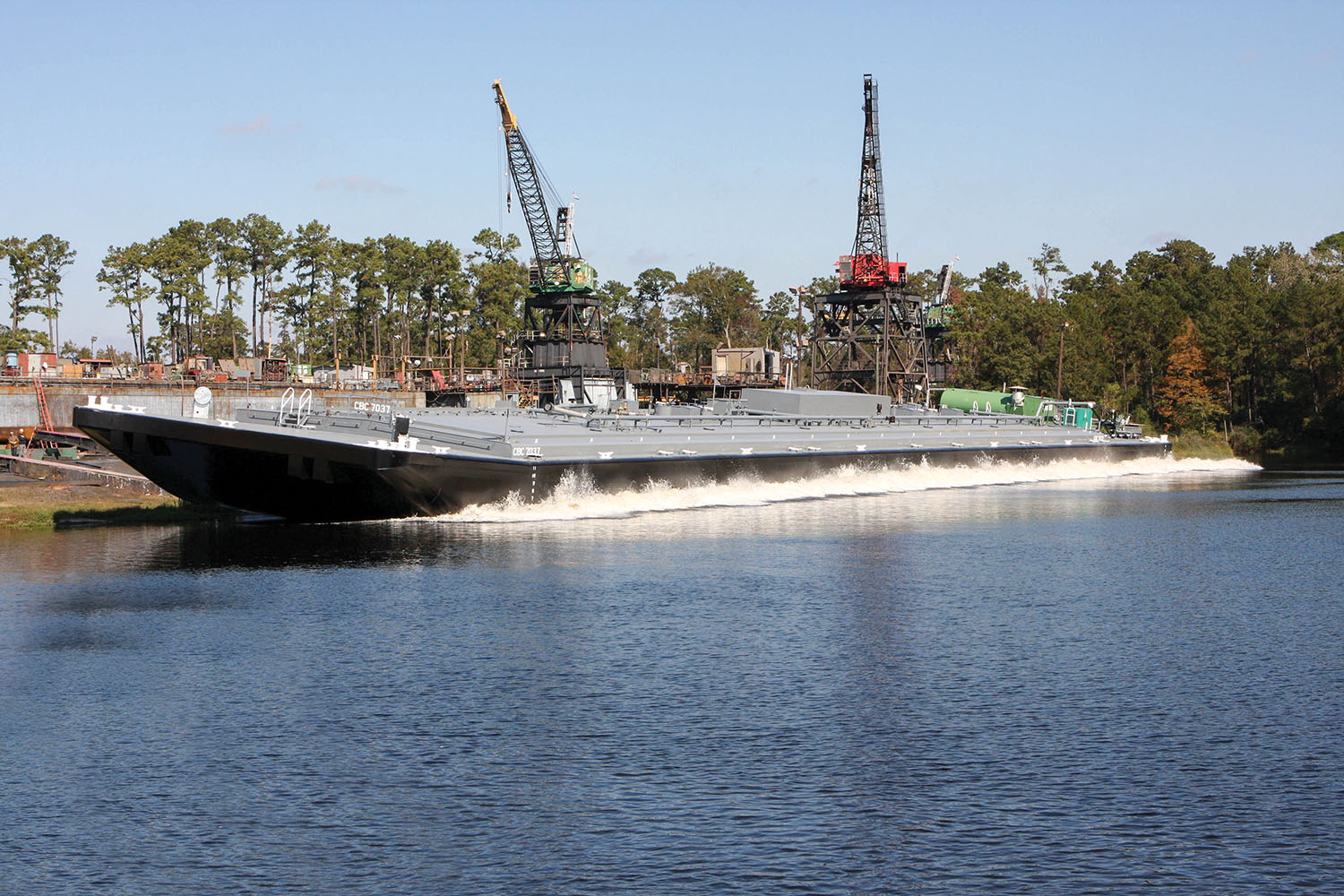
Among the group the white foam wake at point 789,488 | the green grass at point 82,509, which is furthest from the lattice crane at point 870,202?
the green grass at point 82,509

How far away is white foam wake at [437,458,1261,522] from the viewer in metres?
51.2

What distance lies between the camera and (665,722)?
20797mm

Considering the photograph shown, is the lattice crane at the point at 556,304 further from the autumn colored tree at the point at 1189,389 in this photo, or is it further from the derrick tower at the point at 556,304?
the autumn colored tree at the point at 1189,389

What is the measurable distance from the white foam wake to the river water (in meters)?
10.3

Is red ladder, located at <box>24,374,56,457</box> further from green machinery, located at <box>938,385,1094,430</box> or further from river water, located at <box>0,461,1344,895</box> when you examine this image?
green machinery, located at <box>938,385,1094,430</box>

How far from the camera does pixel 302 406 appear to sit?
4909cm

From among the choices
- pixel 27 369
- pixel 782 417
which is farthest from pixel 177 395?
pixel 782 417

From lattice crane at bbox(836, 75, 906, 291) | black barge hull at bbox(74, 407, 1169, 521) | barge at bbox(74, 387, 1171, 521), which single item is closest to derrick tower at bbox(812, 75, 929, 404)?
lattice crane at bbox(836, 75, 906, 291)

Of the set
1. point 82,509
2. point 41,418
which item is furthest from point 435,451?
point 41,418

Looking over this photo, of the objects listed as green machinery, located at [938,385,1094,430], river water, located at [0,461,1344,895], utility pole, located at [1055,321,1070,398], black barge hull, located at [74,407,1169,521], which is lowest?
river water, located at [0,461,1344,895]

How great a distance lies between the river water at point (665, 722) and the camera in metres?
15.5

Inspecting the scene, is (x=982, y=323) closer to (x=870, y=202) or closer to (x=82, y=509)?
(x=870, y=202)

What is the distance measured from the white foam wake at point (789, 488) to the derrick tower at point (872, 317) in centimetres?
3541

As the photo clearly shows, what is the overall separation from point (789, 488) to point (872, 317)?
69.3 m
